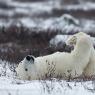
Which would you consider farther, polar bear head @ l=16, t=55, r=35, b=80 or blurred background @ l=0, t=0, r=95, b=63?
blurred background @ l=0, t=0, r=95, b=63

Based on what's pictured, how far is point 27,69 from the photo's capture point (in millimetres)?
5910

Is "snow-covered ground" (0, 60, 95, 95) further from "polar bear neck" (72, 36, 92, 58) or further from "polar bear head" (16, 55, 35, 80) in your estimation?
"polar bear neck" (72, 36, 92, 58)

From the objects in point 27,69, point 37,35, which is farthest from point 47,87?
point 37,35

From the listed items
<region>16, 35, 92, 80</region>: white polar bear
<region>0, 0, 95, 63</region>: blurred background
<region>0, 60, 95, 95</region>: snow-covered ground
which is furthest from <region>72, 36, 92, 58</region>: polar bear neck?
<region>0, 0, 95, 63</region>: blurred background

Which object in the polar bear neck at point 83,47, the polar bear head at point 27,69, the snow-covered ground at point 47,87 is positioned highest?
the polar bear neck at point 83,47

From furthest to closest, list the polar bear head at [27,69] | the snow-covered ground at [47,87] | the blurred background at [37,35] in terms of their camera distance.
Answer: the blurred background at [37,35]
the polar bear head at [27,69]
the snow-covered ground at [47,87]

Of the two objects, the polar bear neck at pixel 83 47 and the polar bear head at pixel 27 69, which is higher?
the polar bear neck at pixel 83 47

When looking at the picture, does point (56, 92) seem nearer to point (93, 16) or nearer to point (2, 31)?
point (2, 31)

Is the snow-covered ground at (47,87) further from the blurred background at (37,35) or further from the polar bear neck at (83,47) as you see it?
the blurred background at (37,35)

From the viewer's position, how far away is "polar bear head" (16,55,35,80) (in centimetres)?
588

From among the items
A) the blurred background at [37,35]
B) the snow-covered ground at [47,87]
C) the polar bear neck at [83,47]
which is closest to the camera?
the snow-covered ground at [47,87]

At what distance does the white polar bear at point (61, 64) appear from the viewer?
234 inches

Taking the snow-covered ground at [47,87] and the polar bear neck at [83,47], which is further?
the polar bear neck at [83,47]

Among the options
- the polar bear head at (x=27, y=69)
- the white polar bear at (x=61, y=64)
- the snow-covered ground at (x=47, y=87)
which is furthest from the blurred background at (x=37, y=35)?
the snow-covered ground at (x=47, y=87)
